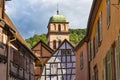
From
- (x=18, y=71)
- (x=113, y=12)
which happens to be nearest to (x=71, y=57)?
(x=18, y=71)

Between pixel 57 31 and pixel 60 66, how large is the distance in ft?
88.9

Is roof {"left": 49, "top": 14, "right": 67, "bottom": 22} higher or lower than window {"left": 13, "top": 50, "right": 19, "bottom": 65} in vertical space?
higher

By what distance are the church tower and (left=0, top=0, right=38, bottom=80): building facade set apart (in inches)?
1643

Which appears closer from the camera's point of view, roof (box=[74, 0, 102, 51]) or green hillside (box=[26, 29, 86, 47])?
roof (box=[74, 0, 102, 51])

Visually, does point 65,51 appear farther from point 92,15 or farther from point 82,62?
point 92,15

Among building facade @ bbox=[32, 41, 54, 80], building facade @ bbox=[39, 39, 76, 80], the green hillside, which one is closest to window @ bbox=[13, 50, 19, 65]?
building facade @ bbox=[39, 39, 76, 80]

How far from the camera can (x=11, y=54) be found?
1115 inches

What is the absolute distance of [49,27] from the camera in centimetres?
8262

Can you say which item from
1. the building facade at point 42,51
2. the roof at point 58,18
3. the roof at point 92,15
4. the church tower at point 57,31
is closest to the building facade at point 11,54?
the roof at point 92,15

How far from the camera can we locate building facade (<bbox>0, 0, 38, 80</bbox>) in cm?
2522

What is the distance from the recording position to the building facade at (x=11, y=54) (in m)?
25.2

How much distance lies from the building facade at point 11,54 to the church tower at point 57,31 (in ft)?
137

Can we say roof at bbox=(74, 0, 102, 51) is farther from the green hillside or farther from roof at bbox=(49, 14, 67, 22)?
the green hillside

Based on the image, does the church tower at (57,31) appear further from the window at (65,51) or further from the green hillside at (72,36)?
the window at (65,51)
